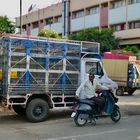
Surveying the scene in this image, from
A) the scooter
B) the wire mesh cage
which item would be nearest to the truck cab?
the wire mesh cage

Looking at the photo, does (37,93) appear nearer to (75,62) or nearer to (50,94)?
(50,94)

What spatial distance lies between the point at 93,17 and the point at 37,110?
46407mm

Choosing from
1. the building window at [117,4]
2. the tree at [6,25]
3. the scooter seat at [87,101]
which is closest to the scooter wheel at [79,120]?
the scooter seat at [87,101]

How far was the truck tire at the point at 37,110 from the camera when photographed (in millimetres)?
13711

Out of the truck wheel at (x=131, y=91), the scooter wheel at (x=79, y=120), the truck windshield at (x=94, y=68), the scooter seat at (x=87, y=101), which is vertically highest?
the truck windshield at (x=94, y=68)

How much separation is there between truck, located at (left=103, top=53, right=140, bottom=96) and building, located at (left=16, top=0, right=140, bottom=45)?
22.2m

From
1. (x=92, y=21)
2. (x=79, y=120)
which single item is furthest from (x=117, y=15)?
(x=79, y=120)

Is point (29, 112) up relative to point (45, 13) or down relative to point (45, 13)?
down

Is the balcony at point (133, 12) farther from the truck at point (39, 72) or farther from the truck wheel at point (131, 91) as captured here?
the truck at point (39, 72)

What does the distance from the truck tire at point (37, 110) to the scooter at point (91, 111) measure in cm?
117

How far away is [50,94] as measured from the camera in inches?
561

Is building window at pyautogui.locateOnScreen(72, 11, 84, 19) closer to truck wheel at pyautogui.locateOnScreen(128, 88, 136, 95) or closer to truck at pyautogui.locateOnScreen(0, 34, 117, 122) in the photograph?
truck wheel at pyautogui.locateOnScreen(128, 88, 136, 95)

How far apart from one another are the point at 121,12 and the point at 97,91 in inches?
1589

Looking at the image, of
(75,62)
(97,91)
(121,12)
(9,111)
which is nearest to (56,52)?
(75,62)
